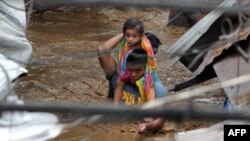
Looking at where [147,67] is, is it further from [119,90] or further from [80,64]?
[80,64]

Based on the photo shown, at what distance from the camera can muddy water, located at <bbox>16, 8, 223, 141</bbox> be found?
5.32 m

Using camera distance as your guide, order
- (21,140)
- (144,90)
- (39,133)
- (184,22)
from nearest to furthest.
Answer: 1. (21,140)
2. (39,133)
3. (144,90)
4. (184,22)

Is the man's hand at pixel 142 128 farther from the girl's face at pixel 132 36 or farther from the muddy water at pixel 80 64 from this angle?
the girl's face at pixel 132 36

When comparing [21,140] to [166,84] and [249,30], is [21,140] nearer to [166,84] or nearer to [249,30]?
[249,30]

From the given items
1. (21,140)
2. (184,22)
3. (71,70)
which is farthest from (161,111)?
(184,22)

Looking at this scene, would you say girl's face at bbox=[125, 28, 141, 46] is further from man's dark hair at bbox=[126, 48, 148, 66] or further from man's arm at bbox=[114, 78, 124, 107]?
man's arm at bbox=[114, 78, 124, 107]

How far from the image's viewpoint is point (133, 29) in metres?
5.05

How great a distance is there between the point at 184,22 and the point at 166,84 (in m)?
2.93

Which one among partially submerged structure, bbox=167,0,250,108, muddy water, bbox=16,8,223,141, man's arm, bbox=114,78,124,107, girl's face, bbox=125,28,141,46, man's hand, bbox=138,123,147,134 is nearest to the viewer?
partially submerged structure, bbox=167,0,250,108

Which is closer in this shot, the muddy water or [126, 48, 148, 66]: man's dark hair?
[126, 48, 148, 66]: man's dark hair

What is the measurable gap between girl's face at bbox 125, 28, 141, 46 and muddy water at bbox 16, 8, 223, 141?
25 cm

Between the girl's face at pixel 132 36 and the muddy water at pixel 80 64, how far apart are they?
249 mm

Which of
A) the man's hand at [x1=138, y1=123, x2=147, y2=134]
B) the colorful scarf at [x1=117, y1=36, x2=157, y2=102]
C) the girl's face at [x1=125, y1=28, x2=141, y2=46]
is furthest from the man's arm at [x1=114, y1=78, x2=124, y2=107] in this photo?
the girl's face at [x1=125, y1=28, x2=141, y2=46]

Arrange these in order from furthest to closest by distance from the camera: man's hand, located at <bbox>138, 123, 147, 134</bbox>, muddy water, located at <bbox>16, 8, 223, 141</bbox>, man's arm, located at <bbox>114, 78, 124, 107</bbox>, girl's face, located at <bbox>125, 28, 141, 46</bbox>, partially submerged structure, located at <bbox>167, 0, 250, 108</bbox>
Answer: man's arm, located at <bbox>114, 78, 124, 107</bbox>
muddy water, located at <bbox>16, 8, 223, 141</bbox>
man's hand, located at <bbox>138, 123, 147, 134</bbox>
girl's face, located at <bbox>125, 28, 141, 46</bbox>
partially submerged structure, located at <bbox>167, 0, 250, 108</bbox>
